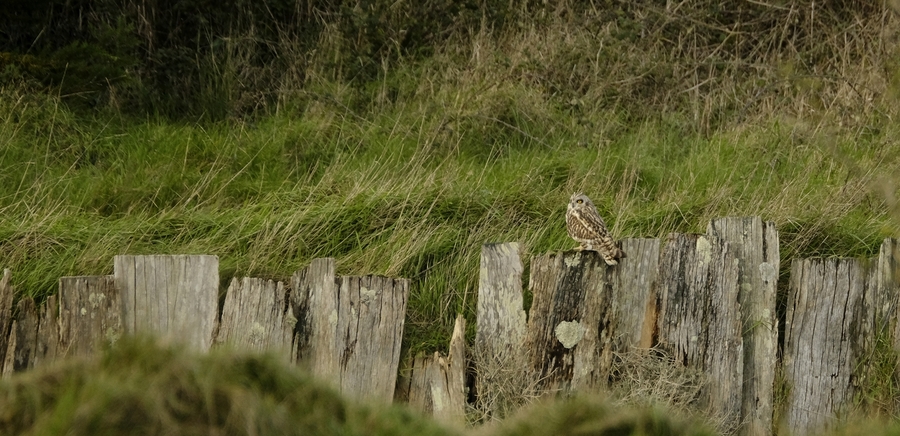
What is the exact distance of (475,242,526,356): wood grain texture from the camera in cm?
509

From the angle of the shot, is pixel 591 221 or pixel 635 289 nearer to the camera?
pixel 635 289

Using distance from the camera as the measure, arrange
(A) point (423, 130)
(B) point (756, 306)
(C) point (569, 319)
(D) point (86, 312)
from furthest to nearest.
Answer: (A) point (423, 130) → (B) point (756, 306) → (C) point (569, 319) → (D) point (86, 312)

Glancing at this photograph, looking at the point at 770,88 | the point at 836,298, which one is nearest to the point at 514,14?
the point at 770,88

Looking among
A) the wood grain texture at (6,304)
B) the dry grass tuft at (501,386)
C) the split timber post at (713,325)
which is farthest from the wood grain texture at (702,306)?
the wood grain texture at (6,304)

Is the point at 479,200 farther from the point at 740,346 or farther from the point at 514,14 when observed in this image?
the point at 514,14

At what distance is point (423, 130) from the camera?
7582mm

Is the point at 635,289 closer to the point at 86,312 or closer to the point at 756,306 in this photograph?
the point at 756,306

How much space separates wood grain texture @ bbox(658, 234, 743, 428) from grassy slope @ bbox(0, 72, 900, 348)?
80 cm

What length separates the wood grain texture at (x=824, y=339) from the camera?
5152 millimetres

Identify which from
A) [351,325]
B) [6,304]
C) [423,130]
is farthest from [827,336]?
[6,304]

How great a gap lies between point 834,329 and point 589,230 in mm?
1268

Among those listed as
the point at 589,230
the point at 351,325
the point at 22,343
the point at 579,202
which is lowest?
the point at 22,343

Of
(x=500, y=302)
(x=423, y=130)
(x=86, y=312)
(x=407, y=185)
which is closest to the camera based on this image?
(x=86, y=312)

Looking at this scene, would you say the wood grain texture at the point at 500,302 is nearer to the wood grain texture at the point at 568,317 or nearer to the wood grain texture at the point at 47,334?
the wood grain texture at the point at 568,317
